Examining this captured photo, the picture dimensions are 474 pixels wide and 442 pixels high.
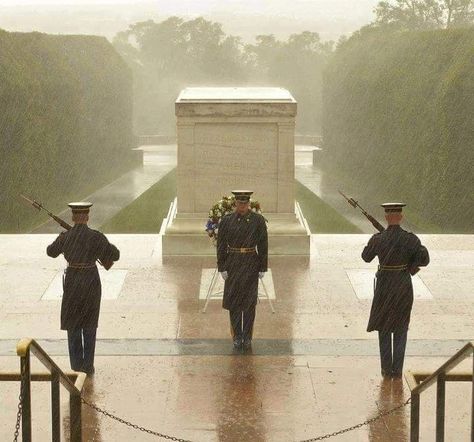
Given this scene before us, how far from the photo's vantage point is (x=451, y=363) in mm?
5031

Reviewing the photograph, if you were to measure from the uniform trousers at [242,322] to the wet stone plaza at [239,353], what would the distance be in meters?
0.18

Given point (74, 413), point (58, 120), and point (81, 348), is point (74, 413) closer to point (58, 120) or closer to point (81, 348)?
point (81, 348)

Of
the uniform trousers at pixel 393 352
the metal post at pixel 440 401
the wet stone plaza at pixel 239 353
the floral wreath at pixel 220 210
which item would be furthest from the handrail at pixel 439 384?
the floral wreath at pixel 220 210

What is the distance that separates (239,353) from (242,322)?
0.31 m

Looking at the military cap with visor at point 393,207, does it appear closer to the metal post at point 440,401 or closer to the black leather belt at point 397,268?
the black leather belt at point 397,268

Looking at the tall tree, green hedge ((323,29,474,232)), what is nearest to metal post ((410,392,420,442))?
green hedge ((323,29,474,232))

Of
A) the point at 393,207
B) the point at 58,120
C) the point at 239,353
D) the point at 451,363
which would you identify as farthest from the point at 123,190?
the point at 451,363

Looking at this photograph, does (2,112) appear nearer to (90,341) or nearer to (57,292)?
(57,292)

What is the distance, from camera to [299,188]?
2839cm

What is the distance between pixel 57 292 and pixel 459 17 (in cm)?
5111

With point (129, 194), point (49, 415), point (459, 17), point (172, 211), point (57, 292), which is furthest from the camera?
point (459, 17)

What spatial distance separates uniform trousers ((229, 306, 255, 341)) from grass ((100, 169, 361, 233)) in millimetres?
10803

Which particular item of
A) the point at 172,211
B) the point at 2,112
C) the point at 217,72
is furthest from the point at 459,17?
the point at 172,211

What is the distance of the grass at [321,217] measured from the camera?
65.5 feet
